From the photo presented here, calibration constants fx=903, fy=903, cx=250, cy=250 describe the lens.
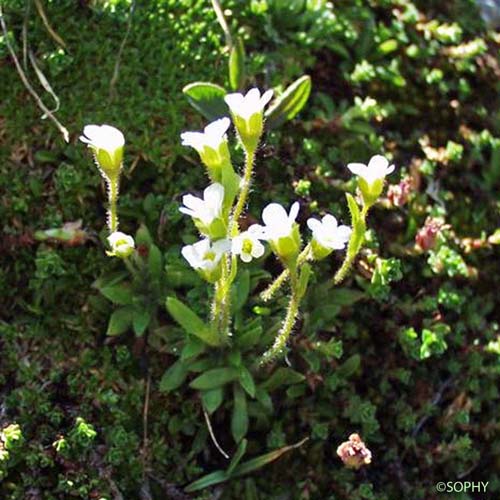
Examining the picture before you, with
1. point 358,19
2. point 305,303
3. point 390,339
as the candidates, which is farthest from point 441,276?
point 358,19

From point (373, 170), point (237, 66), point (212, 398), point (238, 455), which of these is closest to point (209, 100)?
point (237, 66)

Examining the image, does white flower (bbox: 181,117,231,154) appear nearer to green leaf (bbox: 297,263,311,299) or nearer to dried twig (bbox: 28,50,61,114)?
green leaf (bbox: 297,263,311,299)

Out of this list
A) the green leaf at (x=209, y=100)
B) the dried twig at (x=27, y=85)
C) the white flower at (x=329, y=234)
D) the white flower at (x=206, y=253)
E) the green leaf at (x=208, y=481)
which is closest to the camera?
the white flower at (x=206, y=253)

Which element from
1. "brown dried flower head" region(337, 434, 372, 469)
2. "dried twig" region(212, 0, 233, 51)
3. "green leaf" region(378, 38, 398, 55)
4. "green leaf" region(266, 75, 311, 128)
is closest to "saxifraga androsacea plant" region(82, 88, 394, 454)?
"brown dried flower head" region(337, 434, 372, 469)

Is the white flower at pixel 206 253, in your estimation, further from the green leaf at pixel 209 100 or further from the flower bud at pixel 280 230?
the green leaf at pixel 209 100

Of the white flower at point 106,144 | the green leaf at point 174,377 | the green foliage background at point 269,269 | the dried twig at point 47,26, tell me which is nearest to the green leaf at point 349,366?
the green foliage background at point 269,269

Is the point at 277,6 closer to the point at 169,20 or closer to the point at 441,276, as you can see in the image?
the point at 169,20

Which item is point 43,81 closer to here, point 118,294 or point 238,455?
point 118,294
